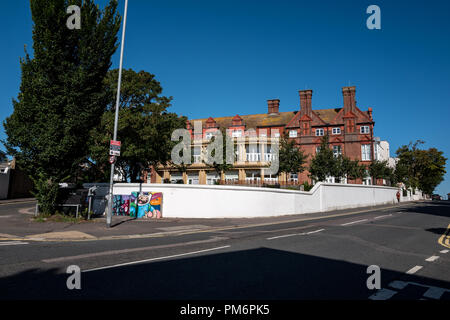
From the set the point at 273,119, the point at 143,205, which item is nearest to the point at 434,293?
the point at 143,205

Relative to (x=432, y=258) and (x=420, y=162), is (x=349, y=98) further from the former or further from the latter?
(x=432, y=258)

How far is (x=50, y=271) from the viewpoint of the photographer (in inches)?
232

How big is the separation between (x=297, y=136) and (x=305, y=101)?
6673 millimetres

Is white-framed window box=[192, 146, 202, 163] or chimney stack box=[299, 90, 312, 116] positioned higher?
chimney stack box=[299, 90, 312, 116]

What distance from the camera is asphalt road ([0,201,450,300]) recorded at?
459cm

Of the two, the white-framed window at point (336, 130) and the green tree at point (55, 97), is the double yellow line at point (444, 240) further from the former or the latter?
the white-framed window at point (336, 130)

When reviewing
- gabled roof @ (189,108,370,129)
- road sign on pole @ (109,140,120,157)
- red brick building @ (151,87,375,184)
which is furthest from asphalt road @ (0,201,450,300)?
gabled roof @ (189,108,370,129)

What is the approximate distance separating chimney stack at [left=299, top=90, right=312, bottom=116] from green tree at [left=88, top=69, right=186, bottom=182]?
26.8m

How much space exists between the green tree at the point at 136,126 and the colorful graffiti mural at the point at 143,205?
A: 340 cm

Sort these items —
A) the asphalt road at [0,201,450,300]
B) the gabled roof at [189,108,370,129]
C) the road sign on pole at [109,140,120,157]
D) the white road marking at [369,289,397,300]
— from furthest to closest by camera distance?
the gabled roof at [189,108,370,129] → the road sign on pole at [109,140,120,157] → the asphalt road at [0,201,450,300] → the white road marking at [369,289,397,300]

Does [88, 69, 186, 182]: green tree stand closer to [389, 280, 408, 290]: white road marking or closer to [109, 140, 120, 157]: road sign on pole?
[109, 140, 120, 157]: road sign on pole

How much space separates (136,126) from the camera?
2205cm

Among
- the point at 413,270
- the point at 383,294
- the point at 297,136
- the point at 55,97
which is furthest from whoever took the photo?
the point at 297,136

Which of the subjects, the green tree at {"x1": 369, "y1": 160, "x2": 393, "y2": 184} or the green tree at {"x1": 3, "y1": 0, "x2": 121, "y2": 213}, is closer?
the green tree at {"x1": 3, "y1": 0, "x2": 121, "y2": 213}
